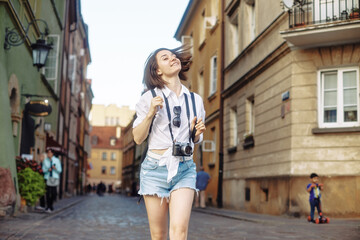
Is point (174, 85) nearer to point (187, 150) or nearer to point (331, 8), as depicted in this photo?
point (187, 150)

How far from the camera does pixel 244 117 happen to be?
20406mm

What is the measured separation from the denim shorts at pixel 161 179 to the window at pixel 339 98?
11719 millimetres

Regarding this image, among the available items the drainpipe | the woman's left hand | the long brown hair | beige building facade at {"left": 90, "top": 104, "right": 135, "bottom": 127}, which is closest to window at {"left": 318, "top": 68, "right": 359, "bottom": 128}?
the drainpipe

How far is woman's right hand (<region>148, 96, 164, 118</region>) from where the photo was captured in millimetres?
3670

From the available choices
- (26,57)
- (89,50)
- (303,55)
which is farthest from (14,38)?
(89,50)

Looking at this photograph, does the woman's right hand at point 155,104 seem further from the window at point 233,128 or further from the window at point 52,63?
the window at point 233,128

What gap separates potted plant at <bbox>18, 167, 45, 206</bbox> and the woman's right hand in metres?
10.4

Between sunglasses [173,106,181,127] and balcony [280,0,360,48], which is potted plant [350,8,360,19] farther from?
sunglasses [173,106,181,127]

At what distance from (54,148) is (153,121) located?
19.6 metres

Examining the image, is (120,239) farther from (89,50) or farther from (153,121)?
(89,50)

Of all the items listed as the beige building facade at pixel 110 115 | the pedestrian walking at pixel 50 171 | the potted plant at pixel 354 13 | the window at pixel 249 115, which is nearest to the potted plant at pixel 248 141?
the window at pixel 249 115

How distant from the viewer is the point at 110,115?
357ft

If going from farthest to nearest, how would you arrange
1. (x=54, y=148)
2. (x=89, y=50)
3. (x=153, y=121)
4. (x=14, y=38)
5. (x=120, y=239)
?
(x=89, y=50)
(x=54, y=148)
(x=14, y=38)
(x=120, y=239)
(x=153, y=121)

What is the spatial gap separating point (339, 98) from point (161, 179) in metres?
12.0
